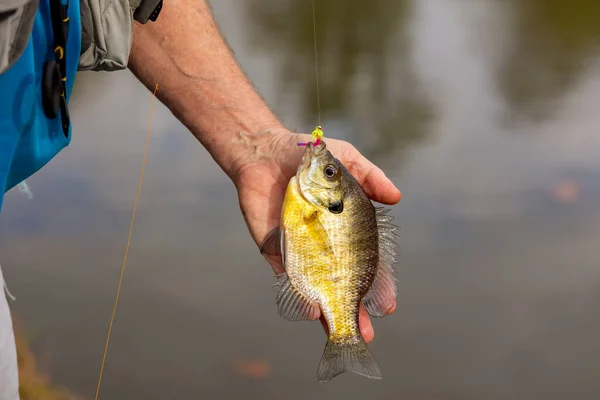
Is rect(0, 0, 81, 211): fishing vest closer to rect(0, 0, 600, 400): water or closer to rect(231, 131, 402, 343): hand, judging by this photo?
rect(231, 131, 402, 343): hand

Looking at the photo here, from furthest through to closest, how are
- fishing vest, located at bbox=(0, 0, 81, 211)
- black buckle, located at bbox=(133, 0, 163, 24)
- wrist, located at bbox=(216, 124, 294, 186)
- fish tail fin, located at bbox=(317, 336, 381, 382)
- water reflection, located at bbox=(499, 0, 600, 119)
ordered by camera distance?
water reflection, located at bbox=(499, 0, 600, 119) < wrist, located at bbox=(216, 124, 294, 186) < fish tail fin, located at bbox=(317, 336, 381, 382) < black buckle, located at bbox=(133, 0, 163, 24) < fishing vest, located at bbox=(0, 0, 81, 211)

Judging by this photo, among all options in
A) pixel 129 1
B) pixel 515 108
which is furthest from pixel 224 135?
pixel 515 108

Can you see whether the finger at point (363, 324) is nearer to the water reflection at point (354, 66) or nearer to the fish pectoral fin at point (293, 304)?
the fish pectoral fin at point (293, 304)

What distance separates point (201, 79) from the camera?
225 cm

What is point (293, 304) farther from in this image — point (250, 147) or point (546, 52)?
point (546, 52)

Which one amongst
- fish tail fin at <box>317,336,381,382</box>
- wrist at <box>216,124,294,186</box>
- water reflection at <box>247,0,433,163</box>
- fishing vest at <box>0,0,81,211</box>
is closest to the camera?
fishing vest at <box>0,0,81,211</box>

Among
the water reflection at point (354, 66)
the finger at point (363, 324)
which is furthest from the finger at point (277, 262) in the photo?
the water reflection at point (354, 66)

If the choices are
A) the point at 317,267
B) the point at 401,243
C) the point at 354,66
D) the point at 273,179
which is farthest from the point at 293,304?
the point at 354,66

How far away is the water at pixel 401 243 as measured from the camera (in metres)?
3.90

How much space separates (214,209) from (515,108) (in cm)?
353

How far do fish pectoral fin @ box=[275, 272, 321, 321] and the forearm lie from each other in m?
0.47

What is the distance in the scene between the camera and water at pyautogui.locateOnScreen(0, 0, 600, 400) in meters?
3.90

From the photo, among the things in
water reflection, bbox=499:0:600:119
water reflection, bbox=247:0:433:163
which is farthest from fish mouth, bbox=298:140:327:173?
water reflection, bbox=499:0:600:119

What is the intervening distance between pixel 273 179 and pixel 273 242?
0.23m
